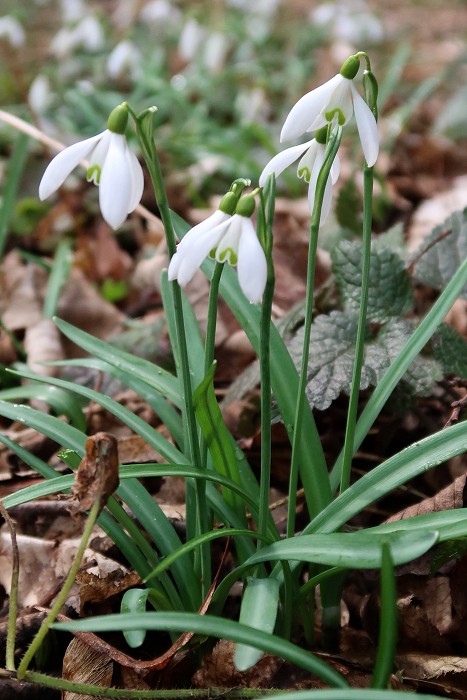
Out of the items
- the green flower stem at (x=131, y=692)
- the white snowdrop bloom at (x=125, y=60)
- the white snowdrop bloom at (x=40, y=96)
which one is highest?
the white snowdrop bloom at (x=125, y=60)

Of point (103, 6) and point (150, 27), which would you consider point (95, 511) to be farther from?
point (103, 6)

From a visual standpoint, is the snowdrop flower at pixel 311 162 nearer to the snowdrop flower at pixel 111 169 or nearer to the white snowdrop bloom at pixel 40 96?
the snowdrop flower at pixel 111 169

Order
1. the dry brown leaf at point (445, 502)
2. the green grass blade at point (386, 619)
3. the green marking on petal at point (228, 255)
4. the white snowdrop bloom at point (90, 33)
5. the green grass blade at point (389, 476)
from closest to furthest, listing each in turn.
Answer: the green grass blade at point (386, 619)
the green marking on petal at point (228, 255)
the green grass blade at point (389, 476)
the dry brown leaf at point (445, 502)
the white snowdrop bloom at point (90, 33)

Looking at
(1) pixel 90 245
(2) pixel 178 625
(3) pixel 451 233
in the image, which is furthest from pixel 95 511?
(1) pixel 90 245

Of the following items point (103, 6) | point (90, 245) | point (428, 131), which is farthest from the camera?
point (103, 6)

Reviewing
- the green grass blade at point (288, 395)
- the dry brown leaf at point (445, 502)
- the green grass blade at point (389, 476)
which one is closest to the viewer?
the green grass blade at point (389, 476)

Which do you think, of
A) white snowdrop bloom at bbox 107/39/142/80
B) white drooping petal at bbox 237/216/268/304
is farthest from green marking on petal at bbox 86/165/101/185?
white snowdrop bloom at bbox 107/39/142/80

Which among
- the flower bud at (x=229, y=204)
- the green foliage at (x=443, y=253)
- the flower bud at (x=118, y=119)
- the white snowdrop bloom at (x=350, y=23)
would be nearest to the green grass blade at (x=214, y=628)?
the flower bud at (x=229, y=204)
